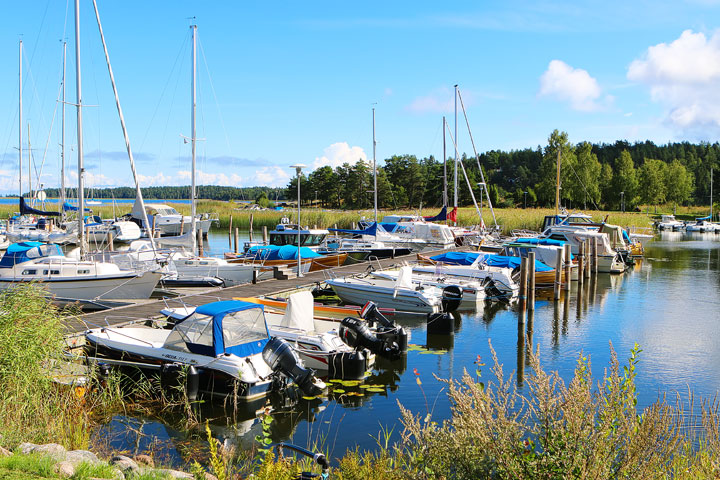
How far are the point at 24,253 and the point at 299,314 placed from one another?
12882 millimetres

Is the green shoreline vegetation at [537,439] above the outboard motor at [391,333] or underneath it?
above

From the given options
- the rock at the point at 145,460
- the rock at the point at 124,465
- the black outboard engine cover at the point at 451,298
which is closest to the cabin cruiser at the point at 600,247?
the black outboard engine cover at the point at 451,298

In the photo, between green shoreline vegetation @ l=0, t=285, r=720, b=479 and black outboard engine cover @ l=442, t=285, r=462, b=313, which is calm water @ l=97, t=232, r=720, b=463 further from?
green shoreline vegetation @ l=0, t=285, r=720, b=479

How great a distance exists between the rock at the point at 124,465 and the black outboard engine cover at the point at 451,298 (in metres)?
15.8

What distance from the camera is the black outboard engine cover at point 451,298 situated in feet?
72.8

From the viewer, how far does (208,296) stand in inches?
824

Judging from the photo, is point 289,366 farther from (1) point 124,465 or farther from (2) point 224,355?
(1) point 124,465

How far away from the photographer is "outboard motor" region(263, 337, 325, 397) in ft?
41.9

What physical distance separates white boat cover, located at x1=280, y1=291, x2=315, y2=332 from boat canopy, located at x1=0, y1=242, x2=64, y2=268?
12.2 meters

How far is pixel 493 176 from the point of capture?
134 m

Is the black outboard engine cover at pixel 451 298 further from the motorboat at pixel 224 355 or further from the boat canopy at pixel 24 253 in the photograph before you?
the boat canopy at pixel 24 253

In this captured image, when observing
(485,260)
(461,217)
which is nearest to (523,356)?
(485,260)

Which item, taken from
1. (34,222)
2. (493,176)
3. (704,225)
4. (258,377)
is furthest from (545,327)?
(493,176)

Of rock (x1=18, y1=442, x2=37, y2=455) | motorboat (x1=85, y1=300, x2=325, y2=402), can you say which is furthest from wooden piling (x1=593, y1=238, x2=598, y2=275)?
rock (x1=18, y1=442, x2=37, y2=455)
